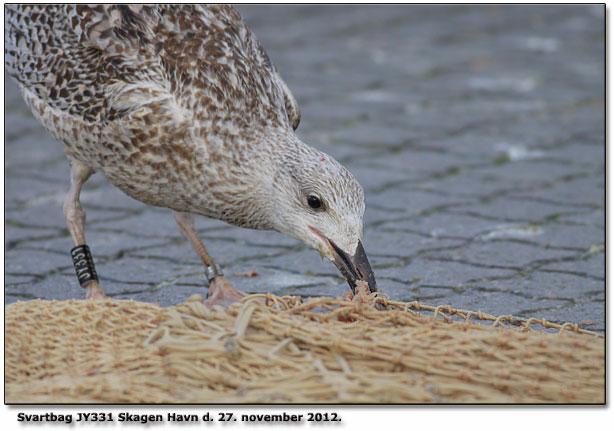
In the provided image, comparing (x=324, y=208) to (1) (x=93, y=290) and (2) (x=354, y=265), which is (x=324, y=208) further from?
(1) (x=93, y=290)

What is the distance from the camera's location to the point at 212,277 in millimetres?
5230

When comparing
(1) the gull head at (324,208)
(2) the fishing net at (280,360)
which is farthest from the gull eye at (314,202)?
(2) the fishing net at (280,360)

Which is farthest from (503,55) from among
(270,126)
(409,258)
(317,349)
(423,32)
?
(317,349)

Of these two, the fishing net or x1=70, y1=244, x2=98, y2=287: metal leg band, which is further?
x1=70, y1=244, x2=98, y2=287: metal leg band

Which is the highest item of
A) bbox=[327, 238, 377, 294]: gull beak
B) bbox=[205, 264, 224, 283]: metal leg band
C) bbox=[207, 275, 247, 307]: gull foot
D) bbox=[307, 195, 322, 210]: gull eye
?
bbox=[307, 195, 322, 210]: gull eye

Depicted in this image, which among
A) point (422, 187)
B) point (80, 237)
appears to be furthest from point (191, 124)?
point (422, 187)

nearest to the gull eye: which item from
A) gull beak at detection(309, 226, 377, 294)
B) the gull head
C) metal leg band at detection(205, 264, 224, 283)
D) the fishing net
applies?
the gull head

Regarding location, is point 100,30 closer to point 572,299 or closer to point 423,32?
point 572,299

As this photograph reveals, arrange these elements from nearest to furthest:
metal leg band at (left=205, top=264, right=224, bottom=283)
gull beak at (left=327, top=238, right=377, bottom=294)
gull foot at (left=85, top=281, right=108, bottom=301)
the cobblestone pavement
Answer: gull beak at (left=327, top=238, right=377, bottom=294) < gull foot at (left=85, top=281, right=108, bottom=301) < metal leg band at (left=205, top=264, right=224, bottom=283) < the cobblestone pavement

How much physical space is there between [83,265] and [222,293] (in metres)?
0.76

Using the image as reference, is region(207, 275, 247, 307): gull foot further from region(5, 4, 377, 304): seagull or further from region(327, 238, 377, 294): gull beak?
region(327, 238, 377, 294): gull beak

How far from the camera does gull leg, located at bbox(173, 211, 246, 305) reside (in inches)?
200

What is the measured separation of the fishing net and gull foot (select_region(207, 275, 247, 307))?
4.50 feet

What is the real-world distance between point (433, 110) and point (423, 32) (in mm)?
3574
